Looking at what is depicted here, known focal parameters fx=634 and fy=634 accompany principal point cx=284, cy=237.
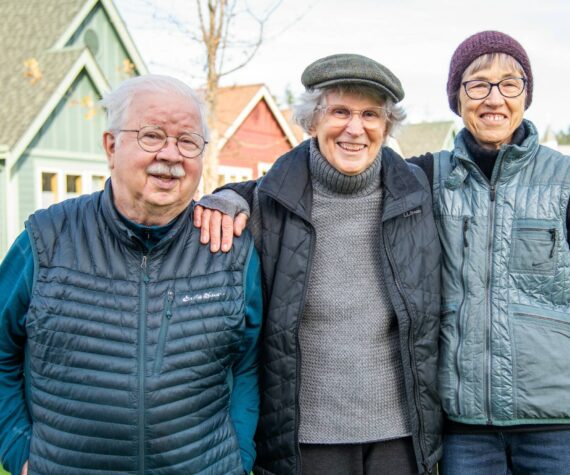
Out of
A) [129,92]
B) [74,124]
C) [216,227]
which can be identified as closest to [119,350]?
[216,227]

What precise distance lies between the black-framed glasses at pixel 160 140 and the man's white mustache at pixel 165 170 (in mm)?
56

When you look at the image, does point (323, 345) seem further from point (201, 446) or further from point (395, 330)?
A: point (201, 446)

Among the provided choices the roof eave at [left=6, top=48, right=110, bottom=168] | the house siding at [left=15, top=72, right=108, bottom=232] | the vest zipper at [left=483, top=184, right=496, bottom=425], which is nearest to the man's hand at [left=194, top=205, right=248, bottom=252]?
the vest zipper at [left=483, top=184, right=496, bottom=425]

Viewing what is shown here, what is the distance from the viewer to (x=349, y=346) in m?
2.78

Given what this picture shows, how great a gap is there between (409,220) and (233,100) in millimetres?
19213

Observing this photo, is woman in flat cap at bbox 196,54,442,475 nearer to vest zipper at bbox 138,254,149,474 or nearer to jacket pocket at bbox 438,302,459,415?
jacket pocket at bbox 438,302,459,415

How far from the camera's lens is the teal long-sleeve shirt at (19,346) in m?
2.40

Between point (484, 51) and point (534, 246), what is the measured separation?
91cm

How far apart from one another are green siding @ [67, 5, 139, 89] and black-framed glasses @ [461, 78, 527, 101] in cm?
1330

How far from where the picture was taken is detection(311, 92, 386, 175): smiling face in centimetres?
→ 286

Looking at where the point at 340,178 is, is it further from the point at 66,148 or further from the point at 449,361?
the point at 66,148

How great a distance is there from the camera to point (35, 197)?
1301 centimetres

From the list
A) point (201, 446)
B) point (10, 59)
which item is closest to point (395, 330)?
point (201, 446)

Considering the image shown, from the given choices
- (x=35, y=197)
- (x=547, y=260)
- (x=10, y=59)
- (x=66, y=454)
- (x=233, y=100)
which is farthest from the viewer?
(x=233, y=100)
